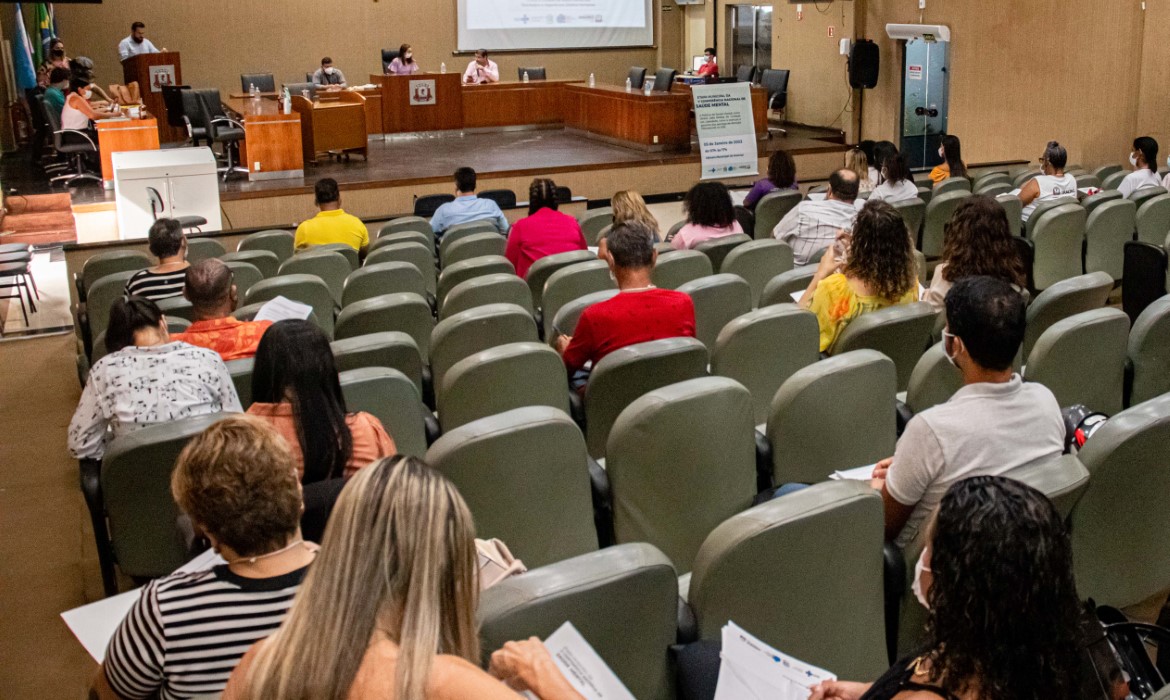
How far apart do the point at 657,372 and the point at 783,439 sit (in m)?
0.53

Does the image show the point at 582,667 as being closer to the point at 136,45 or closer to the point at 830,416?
the point at 830,416

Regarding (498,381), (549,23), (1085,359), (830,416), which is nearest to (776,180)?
(1085,359)

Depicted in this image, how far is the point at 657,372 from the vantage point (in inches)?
139

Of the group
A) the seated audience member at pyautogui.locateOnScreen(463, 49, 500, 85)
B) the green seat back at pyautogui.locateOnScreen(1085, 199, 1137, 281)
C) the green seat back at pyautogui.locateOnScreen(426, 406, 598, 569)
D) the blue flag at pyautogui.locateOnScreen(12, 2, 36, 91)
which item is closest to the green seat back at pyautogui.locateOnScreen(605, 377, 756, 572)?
the green seat back at pyautogui.locateOnScreen(426, 406, 598, 569)

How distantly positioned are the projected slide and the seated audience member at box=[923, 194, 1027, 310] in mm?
15297

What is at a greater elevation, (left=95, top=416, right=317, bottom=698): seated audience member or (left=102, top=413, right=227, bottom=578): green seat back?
(left=95, top=416, right=317, bottom=698): seated audience member

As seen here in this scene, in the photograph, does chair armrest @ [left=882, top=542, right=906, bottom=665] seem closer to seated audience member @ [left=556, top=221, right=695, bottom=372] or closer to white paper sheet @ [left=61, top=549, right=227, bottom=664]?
white paper sheet @ [left=61, top=549, right=227, bottom=664]

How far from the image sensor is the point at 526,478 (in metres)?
2.78

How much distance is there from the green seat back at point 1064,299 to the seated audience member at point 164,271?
3.68 m

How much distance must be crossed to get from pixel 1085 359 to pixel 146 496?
2898 mm

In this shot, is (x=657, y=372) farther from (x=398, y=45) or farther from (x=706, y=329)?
(x=398, y=45)

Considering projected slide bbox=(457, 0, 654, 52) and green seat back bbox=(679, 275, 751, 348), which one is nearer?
green seat back bbox=(679, 275, 751, 348)

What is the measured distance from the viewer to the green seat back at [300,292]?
4941 mm

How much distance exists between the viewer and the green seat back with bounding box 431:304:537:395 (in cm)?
414
